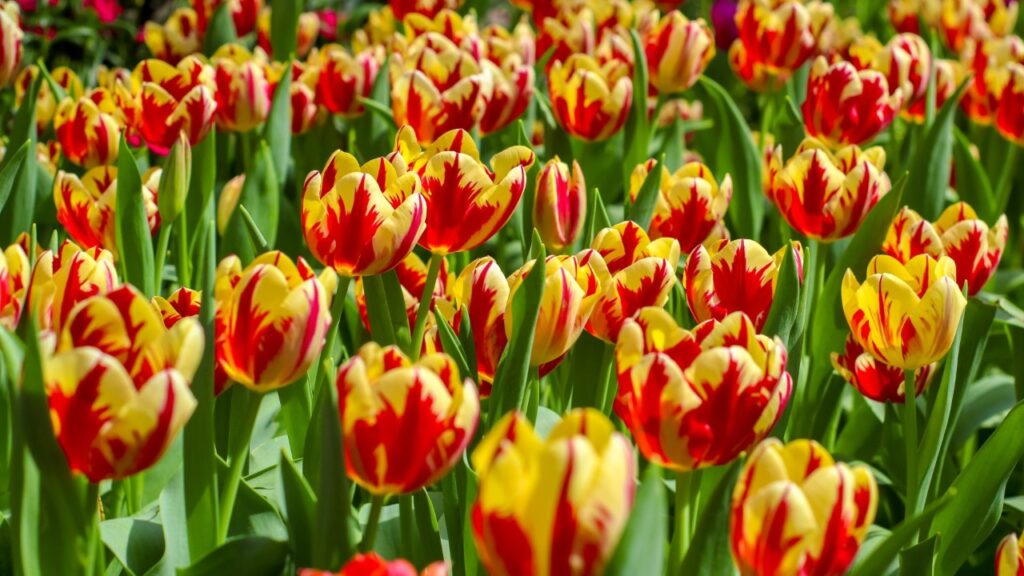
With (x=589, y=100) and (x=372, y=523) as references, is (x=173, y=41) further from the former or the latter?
(x=372, y=523)

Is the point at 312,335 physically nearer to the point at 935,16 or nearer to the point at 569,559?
the point at 569,559

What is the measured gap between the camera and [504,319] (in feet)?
3.58

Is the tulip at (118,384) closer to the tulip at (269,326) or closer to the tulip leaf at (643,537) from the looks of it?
the tulip at (269,326)

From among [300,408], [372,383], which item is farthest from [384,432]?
[300,408]

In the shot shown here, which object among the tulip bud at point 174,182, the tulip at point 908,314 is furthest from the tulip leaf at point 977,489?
the tulip bud at point 174,182

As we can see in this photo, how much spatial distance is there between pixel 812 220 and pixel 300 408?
2.02 feet

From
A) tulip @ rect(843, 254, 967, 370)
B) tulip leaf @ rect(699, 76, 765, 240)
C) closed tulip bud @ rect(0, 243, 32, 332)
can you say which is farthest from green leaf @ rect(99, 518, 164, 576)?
tulip leaf @ rect(699, 76, 765, 240)

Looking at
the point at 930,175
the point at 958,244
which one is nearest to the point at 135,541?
the point at 958,244

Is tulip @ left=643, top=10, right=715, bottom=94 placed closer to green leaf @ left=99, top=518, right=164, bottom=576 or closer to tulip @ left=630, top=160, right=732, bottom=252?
tulip @ left=630, top=160, right=732, bottom=252

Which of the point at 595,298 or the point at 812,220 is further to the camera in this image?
the point at 812,220

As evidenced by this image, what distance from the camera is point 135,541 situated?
1040mm

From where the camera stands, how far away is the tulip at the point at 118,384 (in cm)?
75

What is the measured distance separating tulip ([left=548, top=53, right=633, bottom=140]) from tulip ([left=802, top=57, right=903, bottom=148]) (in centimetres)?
27

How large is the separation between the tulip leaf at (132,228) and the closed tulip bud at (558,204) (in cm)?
43
